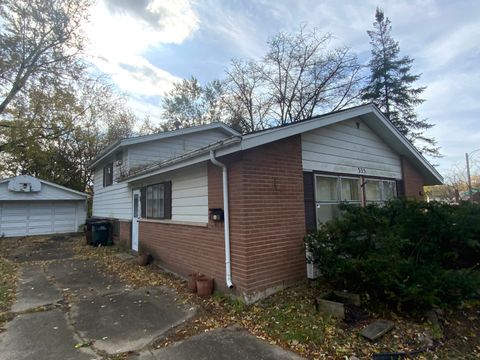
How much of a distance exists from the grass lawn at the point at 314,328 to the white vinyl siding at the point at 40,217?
14979 millimetres

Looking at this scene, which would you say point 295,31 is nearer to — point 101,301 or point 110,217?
point 110,217

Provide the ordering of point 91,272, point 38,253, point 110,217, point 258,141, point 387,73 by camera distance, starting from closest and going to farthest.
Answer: point 258,141, point 91,272, point 38,253, point 110,217, point 387,73

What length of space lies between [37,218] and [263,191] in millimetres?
16557

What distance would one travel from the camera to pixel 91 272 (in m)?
7.74

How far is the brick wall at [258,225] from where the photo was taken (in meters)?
4.91

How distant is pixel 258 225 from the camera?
16.6 feet

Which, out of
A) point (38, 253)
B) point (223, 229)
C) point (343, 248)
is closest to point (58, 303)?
point (223, 229)

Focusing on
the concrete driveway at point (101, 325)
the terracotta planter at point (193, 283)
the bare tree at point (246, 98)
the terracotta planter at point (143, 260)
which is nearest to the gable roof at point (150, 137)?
the terracotta planter at point (143, 260)

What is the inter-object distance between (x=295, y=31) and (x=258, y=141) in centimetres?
1714

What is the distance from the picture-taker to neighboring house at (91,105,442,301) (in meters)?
4.98

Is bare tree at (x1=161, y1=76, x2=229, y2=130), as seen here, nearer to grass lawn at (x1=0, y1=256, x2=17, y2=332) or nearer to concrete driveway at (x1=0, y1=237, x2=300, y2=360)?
grass lawn at (x1=0, y1=256, x2=17, y2=332)

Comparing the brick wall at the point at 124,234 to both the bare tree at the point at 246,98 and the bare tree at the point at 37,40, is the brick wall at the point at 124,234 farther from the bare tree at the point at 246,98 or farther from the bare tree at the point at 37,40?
the bare tree at the point at 246,98

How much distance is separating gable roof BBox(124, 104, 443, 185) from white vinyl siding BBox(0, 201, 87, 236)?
10.5 meters

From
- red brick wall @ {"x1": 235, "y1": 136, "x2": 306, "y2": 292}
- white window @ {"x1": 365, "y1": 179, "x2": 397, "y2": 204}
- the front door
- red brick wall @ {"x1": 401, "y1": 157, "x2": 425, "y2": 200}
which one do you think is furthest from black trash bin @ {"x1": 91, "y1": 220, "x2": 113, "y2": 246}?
red brick wall @ {"x1": 401, "y1": 157, "x2": 425, "y2": 200}
